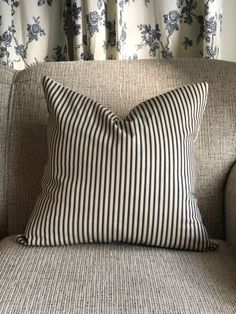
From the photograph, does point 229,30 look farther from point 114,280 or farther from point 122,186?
point 114,280

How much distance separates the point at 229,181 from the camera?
4.28 feet

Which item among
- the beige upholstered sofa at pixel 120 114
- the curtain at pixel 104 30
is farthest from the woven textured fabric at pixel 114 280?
the curtain at pixel 104 30

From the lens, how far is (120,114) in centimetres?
136

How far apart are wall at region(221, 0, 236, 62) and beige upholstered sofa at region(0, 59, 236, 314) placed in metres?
0.34

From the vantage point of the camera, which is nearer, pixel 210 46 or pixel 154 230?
pixel 154 230

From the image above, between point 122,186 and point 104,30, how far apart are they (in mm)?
684

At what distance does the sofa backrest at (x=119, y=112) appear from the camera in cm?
134

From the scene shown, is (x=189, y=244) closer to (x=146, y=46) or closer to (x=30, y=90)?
(x=30, y=90)

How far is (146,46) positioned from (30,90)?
1.61 ft

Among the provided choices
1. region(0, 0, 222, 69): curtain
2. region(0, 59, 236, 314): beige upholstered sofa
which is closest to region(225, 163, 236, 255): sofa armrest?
region(0, 59, 236, 314): beige upholstered sofa

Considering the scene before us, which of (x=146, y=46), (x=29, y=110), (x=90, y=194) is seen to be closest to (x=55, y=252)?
(x=90, y=194)

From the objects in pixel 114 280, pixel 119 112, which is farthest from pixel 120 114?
pixel 114 280

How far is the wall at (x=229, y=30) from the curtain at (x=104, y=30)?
0.38ft

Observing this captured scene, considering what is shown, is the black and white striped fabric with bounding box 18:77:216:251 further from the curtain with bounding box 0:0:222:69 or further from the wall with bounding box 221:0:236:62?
the wall with bounding box 221:0:236:62
